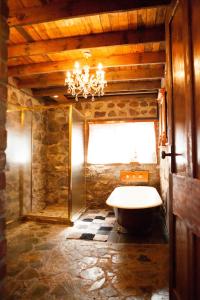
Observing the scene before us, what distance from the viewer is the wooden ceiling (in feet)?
6.16

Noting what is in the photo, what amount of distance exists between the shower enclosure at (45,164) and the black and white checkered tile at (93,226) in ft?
0.64

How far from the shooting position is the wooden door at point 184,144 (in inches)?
35.7

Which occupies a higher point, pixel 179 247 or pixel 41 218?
pixel 179 247

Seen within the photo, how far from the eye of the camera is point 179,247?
1.17 metres

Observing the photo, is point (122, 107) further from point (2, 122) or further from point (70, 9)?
point (2, 122)

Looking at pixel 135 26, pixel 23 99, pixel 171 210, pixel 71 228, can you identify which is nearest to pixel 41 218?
pixel 71 228

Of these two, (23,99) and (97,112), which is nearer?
(23,99)

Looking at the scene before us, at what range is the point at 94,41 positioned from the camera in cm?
240

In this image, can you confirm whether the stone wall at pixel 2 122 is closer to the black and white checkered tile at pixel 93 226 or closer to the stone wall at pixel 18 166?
the black and white checkered tile at pixel 93 226

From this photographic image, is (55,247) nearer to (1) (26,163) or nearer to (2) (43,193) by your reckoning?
(1) (26,163)

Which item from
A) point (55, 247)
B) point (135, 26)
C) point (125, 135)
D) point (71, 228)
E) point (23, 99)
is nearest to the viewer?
point (135, 26)

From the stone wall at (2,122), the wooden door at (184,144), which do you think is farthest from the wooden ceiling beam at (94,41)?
the stone wall at (2,122)

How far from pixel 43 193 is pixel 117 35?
349cm

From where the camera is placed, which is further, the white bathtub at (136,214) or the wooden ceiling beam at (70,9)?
the white bathtub at (136,214)
